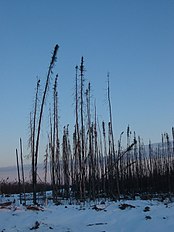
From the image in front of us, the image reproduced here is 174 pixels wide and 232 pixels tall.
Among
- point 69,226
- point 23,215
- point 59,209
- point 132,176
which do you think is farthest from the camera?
point 132,176

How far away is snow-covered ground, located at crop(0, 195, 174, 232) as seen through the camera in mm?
6348

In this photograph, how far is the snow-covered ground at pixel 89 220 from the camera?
635 centimetres

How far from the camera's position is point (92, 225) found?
6.56m

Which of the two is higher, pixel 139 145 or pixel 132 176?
pixel 139 145

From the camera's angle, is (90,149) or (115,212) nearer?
(115,212)

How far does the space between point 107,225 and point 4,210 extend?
249cm

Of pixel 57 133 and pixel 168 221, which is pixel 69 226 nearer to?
pixel 168 221

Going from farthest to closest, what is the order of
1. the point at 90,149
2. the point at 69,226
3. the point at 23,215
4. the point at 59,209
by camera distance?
the point at 90,149, the point at 59,209, the point at 23,215, the point at 69,226

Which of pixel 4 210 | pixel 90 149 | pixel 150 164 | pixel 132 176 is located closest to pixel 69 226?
pixel 4 210

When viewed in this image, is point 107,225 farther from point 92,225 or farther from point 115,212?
point 115,212

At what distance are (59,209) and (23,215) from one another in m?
1.25

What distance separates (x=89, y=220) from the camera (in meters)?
6.89

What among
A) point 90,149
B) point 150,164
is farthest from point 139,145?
point 90,149

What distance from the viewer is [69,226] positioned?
6.52 metres
